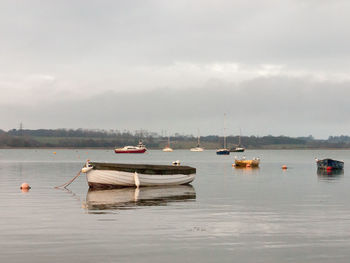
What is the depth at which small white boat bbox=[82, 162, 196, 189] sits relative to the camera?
49.9m

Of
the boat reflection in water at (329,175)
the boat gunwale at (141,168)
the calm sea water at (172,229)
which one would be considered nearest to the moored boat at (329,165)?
the boat reflection in water at (329,175)

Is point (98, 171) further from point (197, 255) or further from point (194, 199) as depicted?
point (197, 255)

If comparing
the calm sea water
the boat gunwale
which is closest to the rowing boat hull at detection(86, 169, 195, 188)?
the boat gunwale

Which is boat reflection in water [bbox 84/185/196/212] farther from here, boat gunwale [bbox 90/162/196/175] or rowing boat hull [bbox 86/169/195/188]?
boat gunwale [bbox 90/162/196/175]

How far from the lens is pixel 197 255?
60.5 feet

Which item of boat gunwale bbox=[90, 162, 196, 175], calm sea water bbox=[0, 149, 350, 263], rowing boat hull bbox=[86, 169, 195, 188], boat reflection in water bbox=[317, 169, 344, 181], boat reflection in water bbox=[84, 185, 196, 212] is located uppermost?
boat gunwale bbox=[90, 162, 196, 175]

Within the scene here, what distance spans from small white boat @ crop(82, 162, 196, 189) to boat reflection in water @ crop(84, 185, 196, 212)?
98cm

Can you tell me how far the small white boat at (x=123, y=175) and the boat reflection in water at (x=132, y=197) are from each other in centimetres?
98

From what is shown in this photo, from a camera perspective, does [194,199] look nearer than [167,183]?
Yes

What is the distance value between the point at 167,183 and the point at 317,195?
16.3 metres

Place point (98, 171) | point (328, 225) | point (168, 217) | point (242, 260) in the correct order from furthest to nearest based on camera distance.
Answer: point (98, 171)
point (168, 217)
point (328, 225)
point (242, 260)

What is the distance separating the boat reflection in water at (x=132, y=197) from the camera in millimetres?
35500

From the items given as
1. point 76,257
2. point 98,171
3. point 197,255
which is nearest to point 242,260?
point 197,255

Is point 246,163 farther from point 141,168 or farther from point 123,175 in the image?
point 123,175
